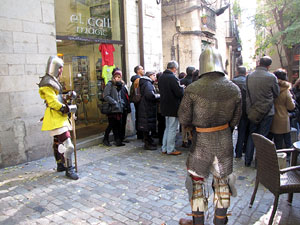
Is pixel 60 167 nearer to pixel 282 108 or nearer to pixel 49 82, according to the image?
pixel 49 82

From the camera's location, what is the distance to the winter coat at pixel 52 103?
422cm

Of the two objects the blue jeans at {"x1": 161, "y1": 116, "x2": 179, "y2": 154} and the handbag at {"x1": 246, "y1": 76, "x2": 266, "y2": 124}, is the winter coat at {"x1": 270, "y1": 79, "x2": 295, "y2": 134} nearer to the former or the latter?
the handbag at {"x1": 246, "y1": 76, "x2": 266, "y2": 124}

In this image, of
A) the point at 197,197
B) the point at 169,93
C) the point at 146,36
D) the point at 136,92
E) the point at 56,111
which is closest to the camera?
the point at 197,197

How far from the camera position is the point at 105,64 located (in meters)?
7.47

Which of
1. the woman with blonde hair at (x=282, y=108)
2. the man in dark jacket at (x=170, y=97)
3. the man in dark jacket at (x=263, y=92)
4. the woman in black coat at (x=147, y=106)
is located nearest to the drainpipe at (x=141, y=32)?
the woman in black coat at (x=147, y=106)

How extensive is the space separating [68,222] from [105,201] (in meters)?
0.64

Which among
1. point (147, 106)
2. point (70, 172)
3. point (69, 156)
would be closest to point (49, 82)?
point (69, 156)

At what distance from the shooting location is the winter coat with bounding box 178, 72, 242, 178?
107 inches

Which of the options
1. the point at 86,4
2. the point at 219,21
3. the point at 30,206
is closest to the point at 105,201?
the point at 30,206

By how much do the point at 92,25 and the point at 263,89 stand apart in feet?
15.2

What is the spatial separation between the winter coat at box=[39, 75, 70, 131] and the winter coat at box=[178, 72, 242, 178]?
231 centimetres

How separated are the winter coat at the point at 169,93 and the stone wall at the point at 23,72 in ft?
7.82

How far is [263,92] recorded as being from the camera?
177 inches

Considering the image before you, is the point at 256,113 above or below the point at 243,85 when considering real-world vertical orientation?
below
